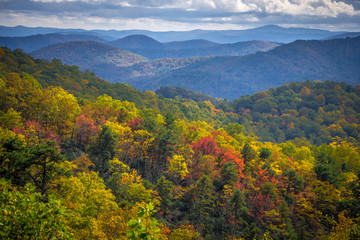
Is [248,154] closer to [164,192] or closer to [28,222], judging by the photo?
[164,192]

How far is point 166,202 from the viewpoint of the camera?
3559cm

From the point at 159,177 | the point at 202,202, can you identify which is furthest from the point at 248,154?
the point at 159,177

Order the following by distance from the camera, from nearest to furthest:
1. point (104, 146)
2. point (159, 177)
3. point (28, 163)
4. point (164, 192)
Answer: point (28, 163) < point (164, 192) < point (104, 146) < point (159, 177)

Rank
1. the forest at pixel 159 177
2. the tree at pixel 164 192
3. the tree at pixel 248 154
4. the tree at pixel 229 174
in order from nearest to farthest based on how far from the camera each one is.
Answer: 1. the forest at pixel 159 177
2. the tree at pixel 164 192
3. the tree at pixel 229 174
4. the tree at pixel 248 154

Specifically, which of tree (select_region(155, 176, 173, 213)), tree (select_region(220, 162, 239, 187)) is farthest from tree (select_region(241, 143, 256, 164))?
tree (select_region(155, 176, 173, 213))

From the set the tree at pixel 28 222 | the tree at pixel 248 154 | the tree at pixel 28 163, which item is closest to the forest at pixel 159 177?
the tree at pixel 28 163

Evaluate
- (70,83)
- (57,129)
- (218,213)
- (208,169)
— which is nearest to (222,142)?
(208,169)

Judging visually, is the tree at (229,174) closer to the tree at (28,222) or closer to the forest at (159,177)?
the forest at (159,177)

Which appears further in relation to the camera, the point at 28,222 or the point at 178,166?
the point at 178,166

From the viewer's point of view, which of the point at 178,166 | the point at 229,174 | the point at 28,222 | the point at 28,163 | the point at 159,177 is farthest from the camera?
the point at 159,177

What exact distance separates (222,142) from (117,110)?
25.4 meters

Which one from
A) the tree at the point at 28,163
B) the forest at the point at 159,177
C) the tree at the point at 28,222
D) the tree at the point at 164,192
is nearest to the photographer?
the tree at the point at 28,222

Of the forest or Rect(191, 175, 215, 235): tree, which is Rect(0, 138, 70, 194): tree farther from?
Rect(191, 175, 215, 235): tree

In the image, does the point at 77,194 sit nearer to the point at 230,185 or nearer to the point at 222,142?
the point at 230,185
